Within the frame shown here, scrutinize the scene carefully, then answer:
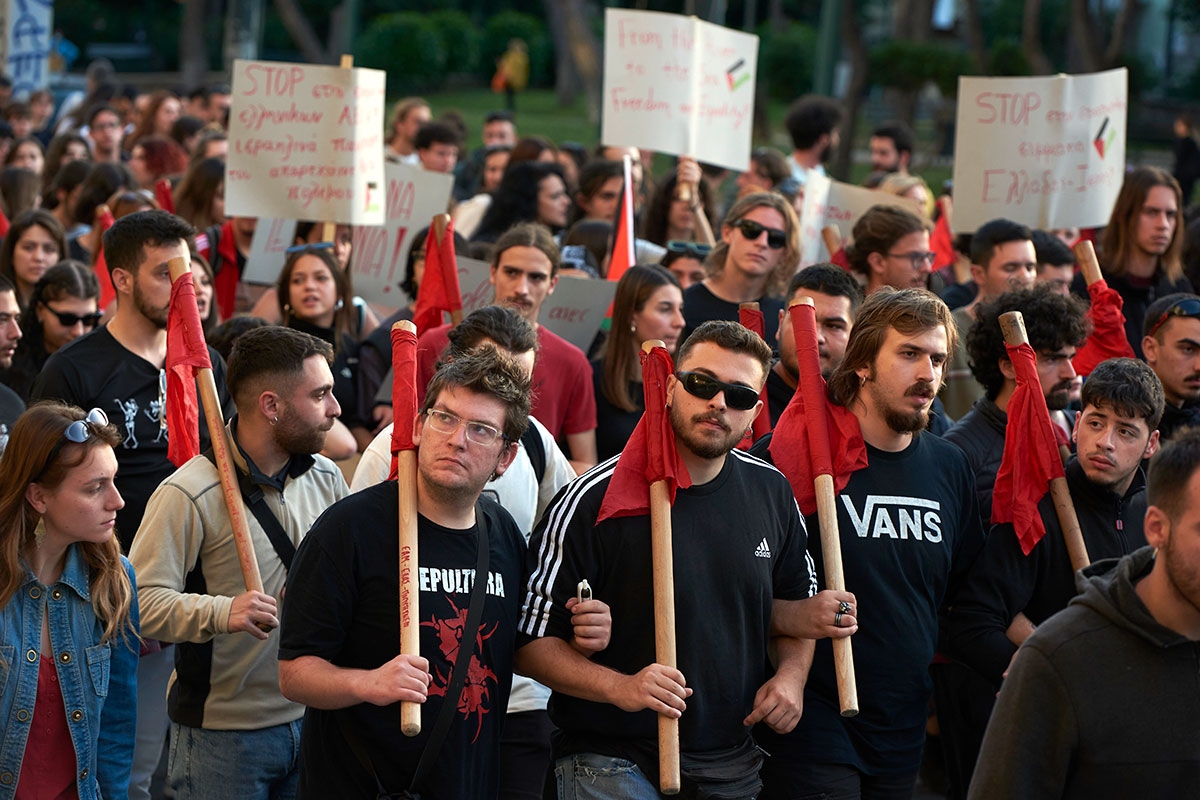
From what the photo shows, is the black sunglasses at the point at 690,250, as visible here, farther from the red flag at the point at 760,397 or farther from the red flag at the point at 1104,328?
the red flag at the point at 760,397

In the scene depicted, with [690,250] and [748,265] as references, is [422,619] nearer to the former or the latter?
[748,265]

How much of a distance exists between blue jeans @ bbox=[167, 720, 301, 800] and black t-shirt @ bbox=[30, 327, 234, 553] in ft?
3.93

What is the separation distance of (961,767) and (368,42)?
39.5 metres

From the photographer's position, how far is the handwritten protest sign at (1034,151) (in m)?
8.40

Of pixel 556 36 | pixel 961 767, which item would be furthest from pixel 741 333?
pixel 556 36

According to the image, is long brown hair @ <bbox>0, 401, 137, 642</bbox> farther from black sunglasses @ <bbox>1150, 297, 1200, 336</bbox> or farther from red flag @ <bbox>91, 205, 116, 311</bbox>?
black sunglasses @ <bbox>1150, 297, 1200, 336</bbox>

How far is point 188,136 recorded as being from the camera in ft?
45.6

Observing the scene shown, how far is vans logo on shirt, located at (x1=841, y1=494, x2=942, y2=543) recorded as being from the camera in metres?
4.64

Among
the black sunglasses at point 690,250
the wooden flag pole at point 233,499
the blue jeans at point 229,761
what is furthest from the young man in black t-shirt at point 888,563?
the black sunglasses at point 690,250

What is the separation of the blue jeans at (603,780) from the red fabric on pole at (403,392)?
3.03 ft

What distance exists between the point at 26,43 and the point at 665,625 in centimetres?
1710

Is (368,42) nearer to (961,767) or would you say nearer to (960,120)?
(960,120)

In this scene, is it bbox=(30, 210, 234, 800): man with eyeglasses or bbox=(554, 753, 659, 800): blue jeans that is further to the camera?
bbox=(30, 210, 234, 800): man with eyeglasses

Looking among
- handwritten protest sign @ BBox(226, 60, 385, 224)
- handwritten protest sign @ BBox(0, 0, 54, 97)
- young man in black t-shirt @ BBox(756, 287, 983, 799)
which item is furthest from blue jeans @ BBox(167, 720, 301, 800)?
handwritten protest sign @ BBox(0, 0, 54, 97)
